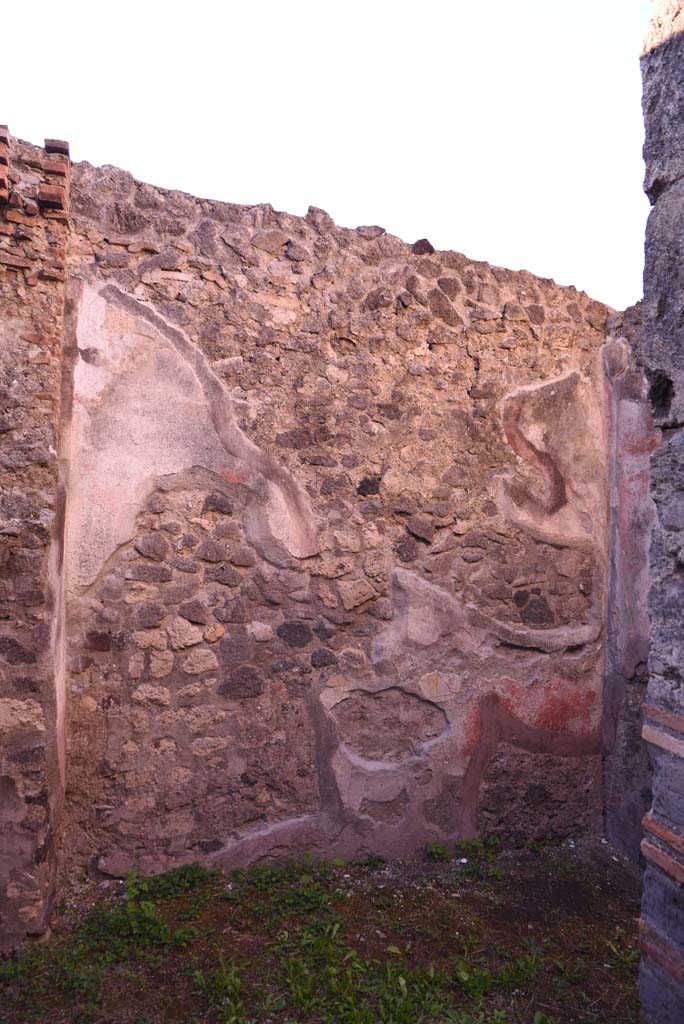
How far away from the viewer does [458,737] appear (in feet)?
12.1

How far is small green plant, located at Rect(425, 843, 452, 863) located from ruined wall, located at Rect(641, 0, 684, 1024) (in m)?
1.81

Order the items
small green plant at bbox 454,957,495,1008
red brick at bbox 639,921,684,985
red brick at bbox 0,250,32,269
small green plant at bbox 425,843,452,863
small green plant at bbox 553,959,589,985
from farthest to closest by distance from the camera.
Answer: small green plant at bbox 425,843,452,863 → red brick at bbox 0,250,32,269 → small green plant at bbox 553,959,589,985 → small green plant at bbox 454,957,495,1008 → red brick at bbox 639,921,684,985

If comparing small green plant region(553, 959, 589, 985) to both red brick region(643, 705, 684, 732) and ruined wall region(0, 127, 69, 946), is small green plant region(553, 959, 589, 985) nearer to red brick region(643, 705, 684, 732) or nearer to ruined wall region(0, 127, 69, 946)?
red brick region(643, 705, 684, 732)

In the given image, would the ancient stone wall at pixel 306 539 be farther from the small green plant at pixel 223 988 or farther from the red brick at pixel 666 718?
the red brick at pixel 666 718

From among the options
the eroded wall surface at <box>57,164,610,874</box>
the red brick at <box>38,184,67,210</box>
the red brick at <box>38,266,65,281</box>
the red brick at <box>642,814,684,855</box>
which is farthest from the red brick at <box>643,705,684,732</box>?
the red brick at <box>38,184,67,210</box>

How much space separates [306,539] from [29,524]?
1.17 metres

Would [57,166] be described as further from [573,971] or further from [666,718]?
[573,971]

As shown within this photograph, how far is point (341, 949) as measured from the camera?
2.80 m

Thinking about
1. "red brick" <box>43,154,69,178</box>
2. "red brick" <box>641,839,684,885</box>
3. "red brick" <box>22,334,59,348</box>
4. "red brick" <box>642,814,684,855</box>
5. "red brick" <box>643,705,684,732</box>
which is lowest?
"red brick" <box>641,839,684,885</box>

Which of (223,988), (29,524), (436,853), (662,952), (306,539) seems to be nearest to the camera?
(662,952)

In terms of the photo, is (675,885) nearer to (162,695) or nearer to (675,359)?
(675,359)

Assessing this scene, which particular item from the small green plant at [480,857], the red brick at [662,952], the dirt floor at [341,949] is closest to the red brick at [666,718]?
the red brick at [662,952]

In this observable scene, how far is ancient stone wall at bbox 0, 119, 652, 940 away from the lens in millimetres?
3092

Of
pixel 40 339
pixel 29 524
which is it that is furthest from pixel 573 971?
pixel 40 339
